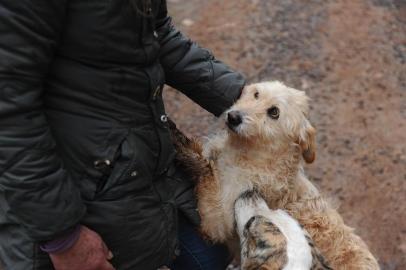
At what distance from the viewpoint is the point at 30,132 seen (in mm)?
1851

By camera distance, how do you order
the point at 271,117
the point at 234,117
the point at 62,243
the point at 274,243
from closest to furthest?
the point at 62,243 → the point at 274,243 → the point at 234,117 → the point at 271,117

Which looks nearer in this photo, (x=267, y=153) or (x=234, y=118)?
(x=234, y=118)

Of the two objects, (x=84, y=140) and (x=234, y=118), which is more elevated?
Result: (x=84, y=140)

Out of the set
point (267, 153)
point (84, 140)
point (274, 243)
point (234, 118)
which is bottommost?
point (267, 153)

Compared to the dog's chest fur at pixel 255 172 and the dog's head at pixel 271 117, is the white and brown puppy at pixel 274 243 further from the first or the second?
the dog's head at pixel 271 117

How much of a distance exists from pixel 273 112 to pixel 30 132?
1.42 metres

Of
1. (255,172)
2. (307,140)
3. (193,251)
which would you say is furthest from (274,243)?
(307,140)

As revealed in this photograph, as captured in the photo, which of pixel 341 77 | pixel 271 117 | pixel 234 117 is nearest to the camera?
pixel 234 117

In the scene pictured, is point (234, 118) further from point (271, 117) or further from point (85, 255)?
point (85, 255)

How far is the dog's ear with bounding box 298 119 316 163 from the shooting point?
2.99m

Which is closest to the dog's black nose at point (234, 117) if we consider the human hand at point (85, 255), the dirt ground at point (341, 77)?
the human hand at point (85, 255)

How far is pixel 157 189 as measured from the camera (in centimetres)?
239

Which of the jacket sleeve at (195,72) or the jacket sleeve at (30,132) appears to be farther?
the jacket sleeve at (195,72)

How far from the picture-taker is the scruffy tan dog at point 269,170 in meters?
2.86
